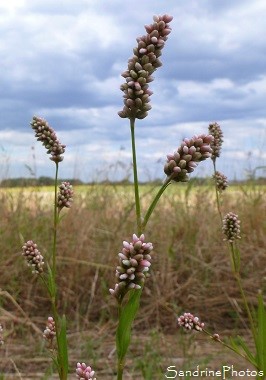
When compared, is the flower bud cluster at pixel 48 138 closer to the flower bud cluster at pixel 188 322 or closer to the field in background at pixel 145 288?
the flower bud cluster at pixel 188 322

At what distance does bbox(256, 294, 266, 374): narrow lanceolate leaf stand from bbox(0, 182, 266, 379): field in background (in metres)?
2.16

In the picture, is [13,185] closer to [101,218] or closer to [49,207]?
[49,207]

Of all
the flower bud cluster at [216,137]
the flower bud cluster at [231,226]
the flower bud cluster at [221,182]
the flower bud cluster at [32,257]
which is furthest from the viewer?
the flower bud cluster at [221,182]

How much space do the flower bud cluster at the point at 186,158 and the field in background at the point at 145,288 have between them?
2.84 metres

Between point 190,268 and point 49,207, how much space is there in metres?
2.39

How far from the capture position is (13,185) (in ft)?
27.2

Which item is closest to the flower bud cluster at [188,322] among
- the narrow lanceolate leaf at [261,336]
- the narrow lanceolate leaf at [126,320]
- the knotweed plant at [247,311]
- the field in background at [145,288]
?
the knotweed plant at [247,311]

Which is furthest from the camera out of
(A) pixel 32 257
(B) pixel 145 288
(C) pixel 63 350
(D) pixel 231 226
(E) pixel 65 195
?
(B) pixel 145 288

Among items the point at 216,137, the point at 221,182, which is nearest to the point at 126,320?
the point at 216,137

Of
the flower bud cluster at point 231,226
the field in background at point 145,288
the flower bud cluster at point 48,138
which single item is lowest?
the field in background at point 145,288

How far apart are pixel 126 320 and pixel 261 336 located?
55 centimetres

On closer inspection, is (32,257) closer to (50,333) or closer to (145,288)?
(50,333)

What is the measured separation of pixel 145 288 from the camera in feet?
17.5

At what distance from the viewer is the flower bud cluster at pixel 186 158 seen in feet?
4.06
